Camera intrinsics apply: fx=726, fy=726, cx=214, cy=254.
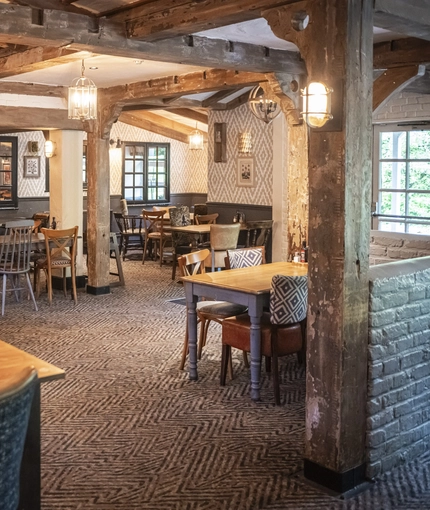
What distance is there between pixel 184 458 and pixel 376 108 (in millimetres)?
3828

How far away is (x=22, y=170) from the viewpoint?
567 inches

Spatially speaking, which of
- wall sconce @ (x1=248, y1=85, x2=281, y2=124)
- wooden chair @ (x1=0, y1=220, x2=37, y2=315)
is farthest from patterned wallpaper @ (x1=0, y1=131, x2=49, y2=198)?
wall sconce @ (x1=248, y1=85, x2=281, y2=124)

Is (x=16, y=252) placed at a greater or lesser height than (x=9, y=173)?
lesser

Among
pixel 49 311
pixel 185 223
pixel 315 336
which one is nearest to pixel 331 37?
pixel 315 336

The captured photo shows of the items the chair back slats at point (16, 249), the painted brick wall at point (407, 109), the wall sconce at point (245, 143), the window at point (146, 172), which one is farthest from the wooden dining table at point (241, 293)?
the window at point (146, 172)

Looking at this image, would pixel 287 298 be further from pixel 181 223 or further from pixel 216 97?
pixel 216 97

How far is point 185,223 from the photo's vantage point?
1195cm

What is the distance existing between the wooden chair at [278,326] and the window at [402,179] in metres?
3.49

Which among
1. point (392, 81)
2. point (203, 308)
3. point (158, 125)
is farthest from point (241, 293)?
point (158, 125)

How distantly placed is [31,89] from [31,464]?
24.2 ft

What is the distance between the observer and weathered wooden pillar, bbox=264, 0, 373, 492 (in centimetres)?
360

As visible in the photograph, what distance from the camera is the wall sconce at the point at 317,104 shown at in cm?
358

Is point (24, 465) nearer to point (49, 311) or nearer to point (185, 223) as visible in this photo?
A: point (49, 311)

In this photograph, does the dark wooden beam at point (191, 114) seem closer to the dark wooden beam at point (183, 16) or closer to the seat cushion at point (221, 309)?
the seat cushion at point (221, 309)
